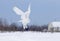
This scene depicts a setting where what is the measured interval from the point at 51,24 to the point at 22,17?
43.8 m

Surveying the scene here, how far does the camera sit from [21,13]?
27.9 meters

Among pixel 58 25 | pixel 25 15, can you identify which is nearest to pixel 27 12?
pixel 25 15

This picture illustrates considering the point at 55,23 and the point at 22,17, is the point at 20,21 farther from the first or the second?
the point at 55,23

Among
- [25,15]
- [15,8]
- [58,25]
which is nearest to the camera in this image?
[15,8]

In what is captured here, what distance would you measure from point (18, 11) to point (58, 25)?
43061mm

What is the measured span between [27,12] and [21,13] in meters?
1.11

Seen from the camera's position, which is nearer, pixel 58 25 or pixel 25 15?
pixel 25 15

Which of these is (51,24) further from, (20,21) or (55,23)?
(20,21)

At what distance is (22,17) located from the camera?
2852cm

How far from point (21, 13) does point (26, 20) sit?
4.19 feet

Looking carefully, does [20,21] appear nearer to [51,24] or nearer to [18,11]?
[18,11]

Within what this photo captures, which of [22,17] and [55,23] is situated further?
[55,23]

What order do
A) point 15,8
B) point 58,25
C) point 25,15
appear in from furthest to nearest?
point 58,25
point 25,15
point 15,8

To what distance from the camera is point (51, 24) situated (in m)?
71.8
